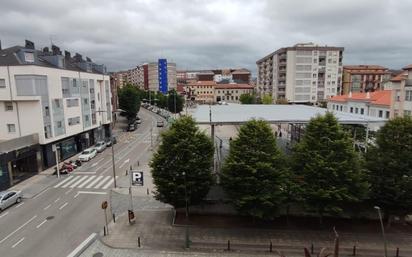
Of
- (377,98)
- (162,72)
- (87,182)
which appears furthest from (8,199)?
(162,72)

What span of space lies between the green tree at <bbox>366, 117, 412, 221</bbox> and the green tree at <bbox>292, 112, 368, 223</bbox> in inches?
53.4

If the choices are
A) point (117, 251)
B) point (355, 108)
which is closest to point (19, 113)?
point (117, 251)

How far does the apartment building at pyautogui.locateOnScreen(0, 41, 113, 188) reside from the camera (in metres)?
33.5

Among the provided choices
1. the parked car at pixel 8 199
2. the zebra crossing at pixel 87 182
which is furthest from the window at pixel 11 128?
the parked car at pixel 8 199

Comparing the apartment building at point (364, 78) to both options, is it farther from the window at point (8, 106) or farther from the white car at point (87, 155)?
the window at point (8, 106)

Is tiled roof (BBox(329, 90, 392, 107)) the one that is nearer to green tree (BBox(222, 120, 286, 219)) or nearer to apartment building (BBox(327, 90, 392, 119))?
apartment building (BBox(327, 90, 392, 119))

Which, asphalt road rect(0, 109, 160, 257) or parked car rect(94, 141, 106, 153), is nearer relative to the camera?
asphalt road rect(0, 109, 160, 257)

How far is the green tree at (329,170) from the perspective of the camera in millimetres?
18656

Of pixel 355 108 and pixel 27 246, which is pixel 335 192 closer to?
pixel 27 246

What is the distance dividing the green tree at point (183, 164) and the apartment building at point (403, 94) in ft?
120

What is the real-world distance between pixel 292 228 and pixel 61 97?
35.1m

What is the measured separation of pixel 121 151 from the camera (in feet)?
161

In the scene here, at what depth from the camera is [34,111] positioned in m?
35.3

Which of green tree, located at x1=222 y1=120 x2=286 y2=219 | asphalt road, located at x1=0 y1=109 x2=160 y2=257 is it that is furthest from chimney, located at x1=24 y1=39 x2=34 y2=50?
green tree, located at x1=222 y1=120 x2=286 y2=219
